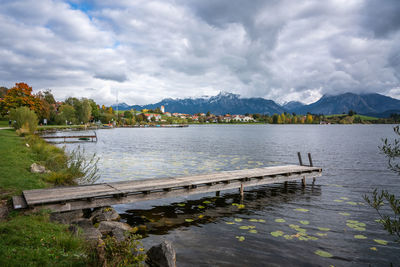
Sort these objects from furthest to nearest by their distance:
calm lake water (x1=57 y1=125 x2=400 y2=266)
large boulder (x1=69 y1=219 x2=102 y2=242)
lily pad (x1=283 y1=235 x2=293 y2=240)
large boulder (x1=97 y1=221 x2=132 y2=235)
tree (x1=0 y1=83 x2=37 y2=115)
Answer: tree (x1=0 y1=83 x2=37 y2=115) < lily pad (x1=283 y1=235 x2=293 y2=240) < large boulder (x1=97 y1=221 x2=132 y2=235) < calm lake water (x1=57 y1=125 x2=400 y2=266) < large boulder (x1=69 y1=219 x2=102 y2=242)

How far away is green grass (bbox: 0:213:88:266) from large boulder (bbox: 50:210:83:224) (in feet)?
3.27

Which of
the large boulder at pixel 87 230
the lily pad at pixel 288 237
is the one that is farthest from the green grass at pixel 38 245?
the lily pad at pixel 288 237

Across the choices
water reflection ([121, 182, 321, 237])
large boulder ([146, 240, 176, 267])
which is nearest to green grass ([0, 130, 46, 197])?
water reflection ([121, 182, 321, 237])

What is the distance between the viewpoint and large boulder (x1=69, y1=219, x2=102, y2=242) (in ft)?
25.8

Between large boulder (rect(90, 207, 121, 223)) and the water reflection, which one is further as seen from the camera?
the water reflection

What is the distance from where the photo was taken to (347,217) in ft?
41.9

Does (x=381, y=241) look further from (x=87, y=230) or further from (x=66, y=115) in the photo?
(x=66, y=115)

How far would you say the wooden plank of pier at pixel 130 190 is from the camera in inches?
385

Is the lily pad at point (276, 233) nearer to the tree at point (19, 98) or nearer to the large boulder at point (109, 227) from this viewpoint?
the large boulder at point (109, 227)

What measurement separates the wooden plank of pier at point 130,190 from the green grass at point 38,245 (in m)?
1.67

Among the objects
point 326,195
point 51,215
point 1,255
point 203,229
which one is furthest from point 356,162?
point 1,255

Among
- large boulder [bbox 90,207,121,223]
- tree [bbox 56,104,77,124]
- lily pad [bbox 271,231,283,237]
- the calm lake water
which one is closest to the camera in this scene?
the calm lake water

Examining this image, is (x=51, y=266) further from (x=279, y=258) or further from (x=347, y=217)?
(x=347, y=217)

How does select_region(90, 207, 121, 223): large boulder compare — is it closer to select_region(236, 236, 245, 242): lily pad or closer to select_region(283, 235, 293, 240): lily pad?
select_region(236, 236, 245, 242): lily pad
